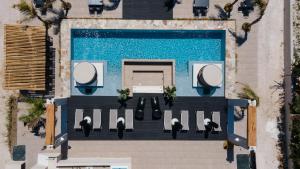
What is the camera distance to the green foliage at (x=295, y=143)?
21141 millimetres

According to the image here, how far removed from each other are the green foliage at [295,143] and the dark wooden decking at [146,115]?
4187mm

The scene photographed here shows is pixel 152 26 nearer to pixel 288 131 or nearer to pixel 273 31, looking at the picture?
pixel 273 31

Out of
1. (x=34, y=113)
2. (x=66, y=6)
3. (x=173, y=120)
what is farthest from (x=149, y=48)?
(x=34, y=113)

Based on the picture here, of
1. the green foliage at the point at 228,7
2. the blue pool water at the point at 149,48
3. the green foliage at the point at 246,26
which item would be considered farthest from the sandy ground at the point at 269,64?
the blue pool water at the point at 149,48

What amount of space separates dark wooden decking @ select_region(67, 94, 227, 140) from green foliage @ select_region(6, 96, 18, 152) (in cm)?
338

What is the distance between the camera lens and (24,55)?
21.1 metres

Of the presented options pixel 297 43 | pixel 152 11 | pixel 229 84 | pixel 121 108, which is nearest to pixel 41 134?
pixel 121 108

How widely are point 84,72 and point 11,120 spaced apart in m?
5.60

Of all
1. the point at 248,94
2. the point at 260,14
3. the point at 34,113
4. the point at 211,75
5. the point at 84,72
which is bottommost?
the point at 34,113

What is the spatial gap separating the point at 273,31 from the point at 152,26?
302 inches

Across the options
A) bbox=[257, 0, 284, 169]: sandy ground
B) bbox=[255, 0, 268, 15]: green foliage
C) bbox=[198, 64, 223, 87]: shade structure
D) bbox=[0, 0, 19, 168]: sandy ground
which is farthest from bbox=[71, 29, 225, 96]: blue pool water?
bbox=[0, 0, 19, 168]: sandy ground

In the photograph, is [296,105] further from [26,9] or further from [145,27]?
[26,9]

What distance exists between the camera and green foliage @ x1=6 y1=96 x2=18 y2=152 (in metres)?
22.3

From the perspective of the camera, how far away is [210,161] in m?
22.6
